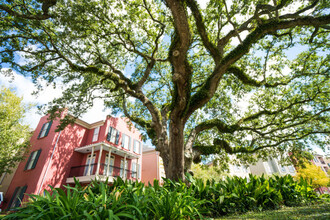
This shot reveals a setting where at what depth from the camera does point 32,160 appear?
46.2 feet

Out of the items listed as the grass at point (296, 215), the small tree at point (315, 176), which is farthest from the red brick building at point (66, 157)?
the small tree at point (315, 176)

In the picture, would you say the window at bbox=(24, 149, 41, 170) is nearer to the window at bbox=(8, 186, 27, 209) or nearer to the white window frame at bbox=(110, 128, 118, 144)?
the window at bbox=(8, 186, 27, 209)

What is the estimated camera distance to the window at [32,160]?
44.5 ft

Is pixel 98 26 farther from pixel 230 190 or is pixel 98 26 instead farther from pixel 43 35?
pixel 230 190

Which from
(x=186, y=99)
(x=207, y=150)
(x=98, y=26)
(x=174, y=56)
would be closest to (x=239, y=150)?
(x=207, y=150)

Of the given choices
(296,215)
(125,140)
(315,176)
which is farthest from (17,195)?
(315,176)

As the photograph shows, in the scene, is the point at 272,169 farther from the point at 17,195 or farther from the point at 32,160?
the point at 17,195

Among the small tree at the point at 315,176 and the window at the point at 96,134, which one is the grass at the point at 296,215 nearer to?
the window at the point at 96,134

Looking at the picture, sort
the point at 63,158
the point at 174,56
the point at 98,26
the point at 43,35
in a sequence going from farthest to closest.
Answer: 1. the point at 63,158
2. the point at 98,26
3. the point at 43,35
4. the point at 174,56

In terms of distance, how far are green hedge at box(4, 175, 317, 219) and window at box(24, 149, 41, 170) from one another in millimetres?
12506

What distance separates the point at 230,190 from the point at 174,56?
4.51 metres

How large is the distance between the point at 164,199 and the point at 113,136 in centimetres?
1577

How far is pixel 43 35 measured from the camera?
23.2ft

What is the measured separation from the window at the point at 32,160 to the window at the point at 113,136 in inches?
249
